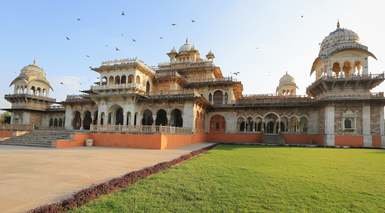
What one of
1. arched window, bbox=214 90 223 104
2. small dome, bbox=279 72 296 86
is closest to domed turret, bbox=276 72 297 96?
small dome, bbox=279 72 296 86

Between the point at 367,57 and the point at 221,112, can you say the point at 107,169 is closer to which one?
the point at 221,112

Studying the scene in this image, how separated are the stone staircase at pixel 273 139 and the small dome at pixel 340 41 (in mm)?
10543

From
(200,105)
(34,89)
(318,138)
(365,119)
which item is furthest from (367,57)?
(34,89)

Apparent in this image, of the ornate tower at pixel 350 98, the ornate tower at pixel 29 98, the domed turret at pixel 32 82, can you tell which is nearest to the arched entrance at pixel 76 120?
the ornate tower at pixel 29 98

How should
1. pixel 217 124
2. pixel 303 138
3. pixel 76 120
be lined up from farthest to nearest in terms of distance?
pixel 76 120 < pixel 217 124 < pixel 303 138

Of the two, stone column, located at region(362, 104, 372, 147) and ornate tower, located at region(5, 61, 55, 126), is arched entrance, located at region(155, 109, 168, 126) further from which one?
ornate tower, located at region(5, 61, 55, 126)

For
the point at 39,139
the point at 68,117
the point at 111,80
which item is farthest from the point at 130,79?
the point at 68,117

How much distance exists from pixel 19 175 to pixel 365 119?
88.3 ft

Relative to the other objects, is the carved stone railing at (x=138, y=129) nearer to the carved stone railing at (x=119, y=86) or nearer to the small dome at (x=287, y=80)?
the carved stone railing at (x=119, y=86)

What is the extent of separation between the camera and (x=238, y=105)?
1069 inches

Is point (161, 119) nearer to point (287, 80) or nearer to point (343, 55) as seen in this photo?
point (343, 55)

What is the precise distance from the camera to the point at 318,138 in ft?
79.8

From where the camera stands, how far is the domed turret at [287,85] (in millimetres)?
40781

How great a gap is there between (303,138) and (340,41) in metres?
11.6
